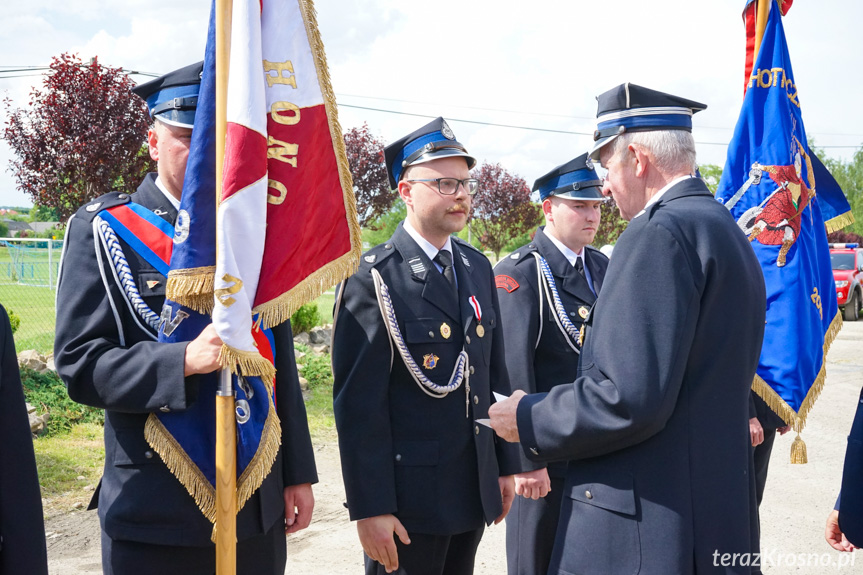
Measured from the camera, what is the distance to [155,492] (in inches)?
89.9

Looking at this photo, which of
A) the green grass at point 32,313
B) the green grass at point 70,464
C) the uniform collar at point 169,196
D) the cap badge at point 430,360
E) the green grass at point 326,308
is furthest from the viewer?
the green grass at point 326,308

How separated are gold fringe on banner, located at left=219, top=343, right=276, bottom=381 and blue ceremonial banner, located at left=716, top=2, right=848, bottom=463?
278 centimetres

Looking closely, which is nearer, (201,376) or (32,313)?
(201,376)

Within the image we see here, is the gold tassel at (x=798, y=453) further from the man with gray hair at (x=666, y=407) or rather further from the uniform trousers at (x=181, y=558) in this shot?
the uniform trousers at (x=181, y=558)

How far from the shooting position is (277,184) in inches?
97.3

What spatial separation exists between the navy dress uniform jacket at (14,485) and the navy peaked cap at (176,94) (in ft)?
3.29

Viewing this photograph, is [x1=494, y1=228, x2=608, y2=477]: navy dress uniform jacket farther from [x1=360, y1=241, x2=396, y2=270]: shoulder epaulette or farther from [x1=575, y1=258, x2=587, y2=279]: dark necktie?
[x1=360, y1=241, x2=396, y2=270]: shoulder epaulette

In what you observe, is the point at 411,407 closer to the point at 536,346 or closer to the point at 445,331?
the point at 445,331

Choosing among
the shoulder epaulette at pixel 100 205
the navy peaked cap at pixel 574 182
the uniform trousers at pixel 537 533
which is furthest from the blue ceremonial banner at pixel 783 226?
the shoulder epaulette at pixel 100 205

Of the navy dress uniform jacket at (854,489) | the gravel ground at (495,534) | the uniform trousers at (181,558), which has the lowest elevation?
the gravel ground at (495,534)

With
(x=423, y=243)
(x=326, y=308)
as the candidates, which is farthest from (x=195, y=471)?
(x=326, y=308)

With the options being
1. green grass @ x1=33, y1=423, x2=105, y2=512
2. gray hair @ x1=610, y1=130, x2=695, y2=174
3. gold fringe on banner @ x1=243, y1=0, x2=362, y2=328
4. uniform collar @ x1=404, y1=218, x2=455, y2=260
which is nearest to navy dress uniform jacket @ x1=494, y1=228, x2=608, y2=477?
uniform collar @ x1=404, y1=218, x2=455, y2=260

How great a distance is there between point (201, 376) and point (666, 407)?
1465 mm

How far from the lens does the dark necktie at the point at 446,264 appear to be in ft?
10.2
